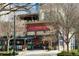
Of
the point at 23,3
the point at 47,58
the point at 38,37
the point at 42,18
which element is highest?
the point at 23,3

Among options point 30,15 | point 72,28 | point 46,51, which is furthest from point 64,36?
point 30,15

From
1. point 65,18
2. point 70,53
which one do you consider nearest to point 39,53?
point 70,53

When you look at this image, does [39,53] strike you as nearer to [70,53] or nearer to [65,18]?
[70,53]

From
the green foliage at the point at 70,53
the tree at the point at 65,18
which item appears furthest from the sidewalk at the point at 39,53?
the tree at the point at 65,18

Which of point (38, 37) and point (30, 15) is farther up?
point (30, 15)

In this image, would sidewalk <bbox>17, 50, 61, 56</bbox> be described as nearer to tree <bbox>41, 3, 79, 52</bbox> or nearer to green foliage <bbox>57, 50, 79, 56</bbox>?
green foliage <bbox>57, 50, 79, 56</bbox>

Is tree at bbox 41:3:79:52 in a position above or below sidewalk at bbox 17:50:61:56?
above

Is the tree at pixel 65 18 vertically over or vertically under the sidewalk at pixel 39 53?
over

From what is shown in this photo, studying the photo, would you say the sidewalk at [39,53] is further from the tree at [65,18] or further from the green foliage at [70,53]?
the tree at [65,18]

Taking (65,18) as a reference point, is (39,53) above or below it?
below

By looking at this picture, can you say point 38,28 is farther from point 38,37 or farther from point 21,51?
point 21,51

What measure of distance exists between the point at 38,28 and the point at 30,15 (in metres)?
0.16

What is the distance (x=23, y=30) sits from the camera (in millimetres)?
1848

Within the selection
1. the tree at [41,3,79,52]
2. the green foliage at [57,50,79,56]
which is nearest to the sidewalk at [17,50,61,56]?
the green foliage at [57,50,79,56]
